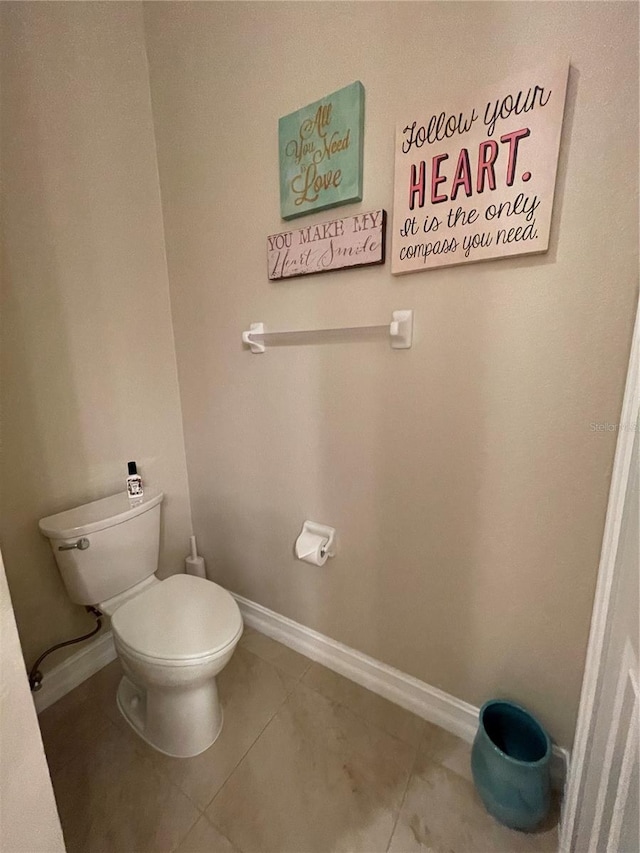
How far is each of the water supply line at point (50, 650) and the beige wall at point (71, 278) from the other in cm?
3

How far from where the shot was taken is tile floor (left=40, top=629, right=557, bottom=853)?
0.92m

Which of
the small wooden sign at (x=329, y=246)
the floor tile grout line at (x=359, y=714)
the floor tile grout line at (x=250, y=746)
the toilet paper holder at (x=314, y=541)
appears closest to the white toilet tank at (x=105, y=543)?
the toilet paper holder at (x=314, y=541)

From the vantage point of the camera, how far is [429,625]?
3.80 ft

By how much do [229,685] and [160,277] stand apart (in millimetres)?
1643

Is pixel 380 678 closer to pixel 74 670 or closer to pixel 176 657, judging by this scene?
pixel 176 657

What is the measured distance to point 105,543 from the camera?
118 cm

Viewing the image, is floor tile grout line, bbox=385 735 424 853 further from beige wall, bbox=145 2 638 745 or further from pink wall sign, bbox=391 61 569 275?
pink wall sign, bbox=391 61 569 275

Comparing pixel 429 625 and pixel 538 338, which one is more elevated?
pixel 538 338

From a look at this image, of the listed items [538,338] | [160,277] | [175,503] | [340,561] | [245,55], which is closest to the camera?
[538,338]

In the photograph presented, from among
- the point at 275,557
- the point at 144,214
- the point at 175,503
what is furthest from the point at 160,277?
the point at 275,557

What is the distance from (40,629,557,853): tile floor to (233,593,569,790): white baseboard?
0.13 ft

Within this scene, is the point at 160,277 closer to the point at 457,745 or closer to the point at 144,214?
the point at 144,214

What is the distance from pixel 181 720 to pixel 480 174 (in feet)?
5.78

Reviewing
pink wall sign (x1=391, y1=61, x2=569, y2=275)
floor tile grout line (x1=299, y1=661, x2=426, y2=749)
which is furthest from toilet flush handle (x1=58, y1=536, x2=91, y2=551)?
pink wall sign (x1=391, y1=61, x2=569, y2=275)
